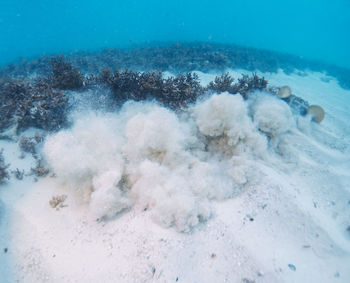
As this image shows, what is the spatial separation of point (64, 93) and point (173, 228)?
183 inches

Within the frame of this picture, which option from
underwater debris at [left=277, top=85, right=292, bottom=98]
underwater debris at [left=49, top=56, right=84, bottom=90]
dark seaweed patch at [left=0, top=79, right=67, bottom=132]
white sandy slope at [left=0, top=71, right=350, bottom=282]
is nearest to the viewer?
white sandy slope at [left=0, top=71, right=350, bottom=282]

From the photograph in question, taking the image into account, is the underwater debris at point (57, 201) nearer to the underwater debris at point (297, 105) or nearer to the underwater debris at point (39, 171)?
the underwater debris at point (39, 171)

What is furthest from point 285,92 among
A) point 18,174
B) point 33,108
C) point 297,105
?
point 18,174

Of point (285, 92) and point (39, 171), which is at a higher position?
point (285, 92)

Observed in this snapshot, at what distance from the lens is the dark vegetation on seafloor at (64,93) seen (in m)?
4.94

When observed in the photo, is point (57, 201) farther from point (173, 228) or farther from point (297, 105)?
point (297, 105)

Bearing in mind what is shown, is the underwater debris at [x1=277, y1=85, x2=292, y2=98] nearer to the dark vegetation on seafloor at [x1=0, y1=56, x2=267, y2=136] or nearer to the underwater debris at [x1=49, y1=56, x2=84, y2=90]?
the dark vegetation on seafloor at [x1=0, y1=56, x2=267, y2=136]

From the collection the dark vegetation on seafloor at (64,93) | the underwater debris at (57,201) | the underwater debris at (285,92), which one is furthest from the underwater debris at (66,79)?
the underwater debris at (285,92)

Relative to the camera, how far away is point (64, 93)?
5.32 meters

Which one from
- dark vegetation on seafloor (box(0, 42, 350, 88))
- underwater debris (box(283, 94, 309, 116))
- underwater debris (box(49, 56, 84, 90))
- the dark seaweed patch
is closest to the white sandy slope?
the dark seaweed patch

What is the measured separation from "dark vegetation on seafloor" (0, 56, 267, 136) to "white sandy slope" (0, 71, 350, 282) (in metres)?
1.45

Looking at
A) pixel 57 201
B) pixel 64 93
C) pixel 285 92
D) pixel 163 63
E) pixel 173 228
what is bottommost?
pixel 163 63

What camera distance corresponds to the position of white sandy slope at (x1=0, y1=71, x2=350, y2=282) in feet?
8.55

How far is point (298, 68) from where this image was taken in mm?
21219
